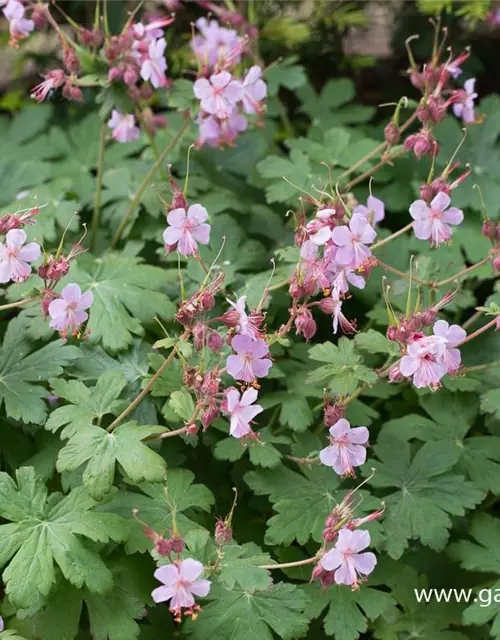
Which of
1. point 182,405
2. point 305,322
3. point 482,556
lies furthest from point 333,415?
point 482,556

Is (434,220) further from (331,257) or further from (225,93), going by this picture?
(225,93)

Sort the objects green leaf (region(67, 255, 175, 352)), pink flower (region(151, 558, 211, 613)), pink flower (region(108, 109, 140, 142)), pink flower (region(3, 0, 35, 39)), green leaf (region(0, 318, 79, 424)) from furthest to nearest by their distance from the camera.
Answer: pink flower (region(108, 109, 140, 142)), pink flower (region(3, 0, 35, 39)), green leaf (region(67, 255, 175, 352)), green leaf (region(0, 318, 79, 424)), pink flower (region(151, 558, 211, 613))

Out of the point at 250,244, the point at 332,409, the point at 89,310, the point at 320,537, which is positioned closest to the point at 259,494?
the point at 320,537

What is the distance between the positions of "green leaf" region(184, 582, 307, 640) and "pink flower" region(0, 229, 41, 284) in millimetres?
752

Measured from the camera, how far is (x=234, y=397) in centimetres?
140

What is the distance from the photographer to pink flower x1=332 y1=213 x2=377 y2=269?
4.96 feet

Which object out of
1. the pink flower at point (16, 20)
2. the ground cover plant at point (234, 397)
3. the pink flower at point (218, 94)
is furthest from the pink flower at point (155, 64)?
the pink flower at point (16, 20)

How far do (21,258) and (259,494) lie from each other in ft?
2.40

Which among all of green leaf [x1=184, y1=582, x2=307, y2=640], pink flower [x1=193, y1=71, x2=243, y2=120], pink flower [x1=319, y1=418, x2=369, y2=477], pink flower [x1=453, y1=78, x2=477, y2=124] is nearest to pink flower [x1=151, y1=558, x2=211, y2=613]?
green leaf [x1=184, y1=582, x2=307, y2=640]

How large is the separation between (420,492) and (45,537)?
859 mm

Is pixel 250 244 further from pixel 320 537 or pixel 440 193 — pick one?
pixel 320 537

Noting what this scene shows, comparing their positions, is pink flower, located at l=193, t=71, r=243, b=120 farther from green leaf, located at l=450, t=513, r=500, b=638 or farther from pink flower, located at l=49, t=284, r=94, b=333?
green leaf, located at l=450, t=513, r=500, b=638

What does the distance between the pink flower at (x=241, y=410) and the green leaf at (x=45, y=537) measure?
330mm

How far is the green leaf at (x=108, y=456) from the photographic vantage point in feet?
4.78
